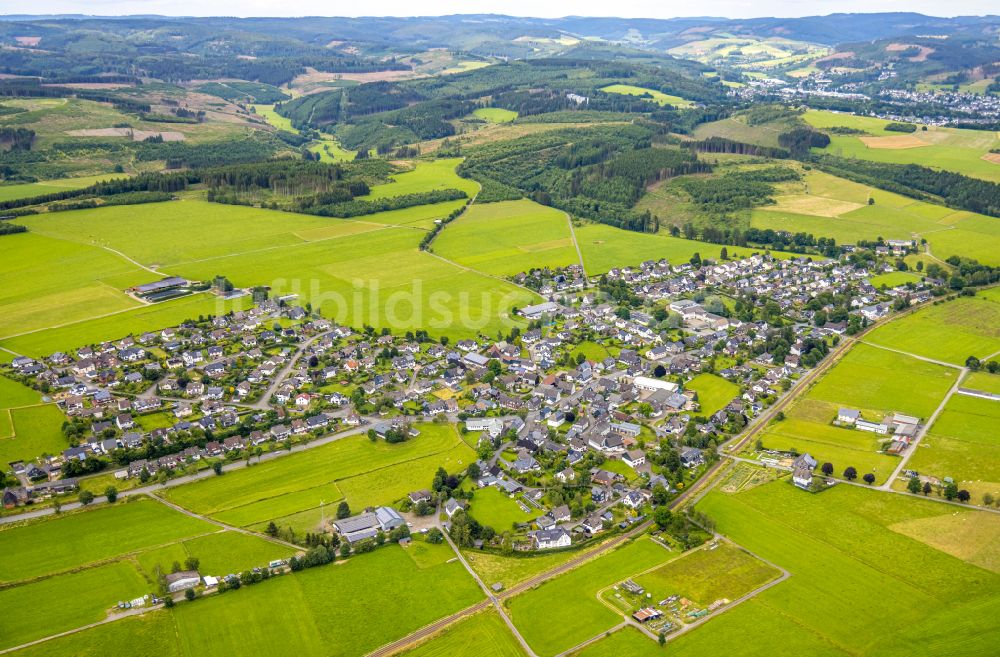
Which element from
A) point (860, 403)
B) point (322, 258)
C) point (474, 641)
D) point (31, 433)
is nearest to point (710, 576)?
point (474, 641)

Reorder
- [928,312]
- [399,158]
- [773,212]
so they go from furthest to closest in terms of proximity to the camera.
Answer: [399,158] → [773,212] → [928,312]

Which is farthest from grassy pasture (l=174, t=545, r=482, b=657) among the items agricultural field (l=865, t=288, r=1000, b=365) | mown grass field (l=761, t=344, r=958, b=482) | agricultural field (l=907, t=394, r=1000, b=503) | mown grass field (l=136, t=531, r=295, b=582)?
agricultural field (l=865, t=288, r=1000, b=365)

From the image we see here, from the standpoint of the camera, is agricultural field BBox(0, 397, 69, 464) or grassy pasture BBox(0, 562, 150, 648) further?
agricultural field BBox(0, 397, 69, 464)

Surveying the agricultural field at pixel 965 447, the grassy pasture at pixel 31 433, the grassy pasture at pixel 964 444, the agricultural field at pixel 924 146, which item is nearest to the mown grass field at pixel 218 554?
the grassy pasture at pixel 31 433

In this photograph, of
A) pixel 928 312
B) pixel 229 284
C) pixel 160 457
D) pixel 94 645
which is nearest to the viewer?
pixel 94 645

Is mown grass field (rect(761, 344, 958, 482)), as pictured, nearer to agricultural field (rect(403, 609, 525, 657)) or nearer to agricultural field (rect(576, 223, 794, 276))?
agricultural field (rect(403, 609, 525, 657))

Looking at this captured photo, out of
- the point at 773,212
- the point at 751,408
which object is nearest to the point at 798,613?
the point at 751,408

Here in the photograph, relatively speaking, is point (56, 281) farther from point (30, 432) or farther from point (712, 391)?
point (712, 391)

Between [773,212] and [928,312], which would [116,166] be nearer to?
[773,212]
